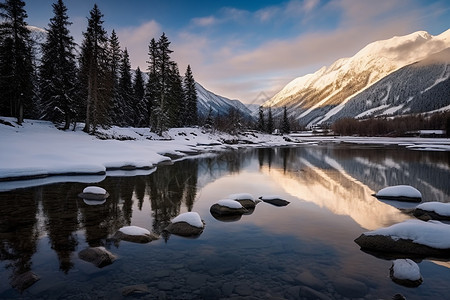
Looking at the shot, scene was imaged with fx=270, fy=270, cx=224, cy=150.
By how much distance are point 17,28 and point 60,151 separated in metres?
19.7

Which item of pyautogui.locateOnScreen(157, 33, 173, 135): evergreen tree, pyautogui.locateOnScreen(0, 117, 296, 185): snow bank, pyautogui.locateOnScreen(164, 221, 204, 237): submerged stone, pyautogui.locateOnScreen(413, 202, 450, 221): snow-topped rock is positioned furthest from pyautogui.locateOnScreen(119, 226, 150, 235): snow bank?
pyautogui.locateOnScreen(157, 33, 173, 135): evergreen tree

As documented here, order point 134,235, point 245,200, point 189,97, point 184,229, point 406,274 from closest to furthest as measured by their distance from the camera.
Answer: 1. point 406,274
2. point 134,235
3. point 184,229
4. point 245,200
5. point 189,97

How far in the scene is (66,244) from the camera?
805cm

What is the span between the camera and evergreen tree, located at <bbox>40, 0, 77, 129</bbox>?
3275 cm

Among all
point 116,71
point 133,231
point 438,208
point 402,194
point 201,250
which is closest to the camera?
point 201,250

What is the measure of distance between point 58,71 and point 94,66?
4152mm

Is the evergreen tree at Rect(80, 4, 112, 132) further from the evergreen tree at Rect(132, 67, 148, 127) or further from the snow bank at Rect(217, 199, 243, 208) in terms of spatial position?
the snow bank at Rect(217, 199, 243, 208)

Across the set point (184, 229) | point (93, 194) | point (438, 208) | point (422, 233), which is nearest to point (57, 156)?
point (93, 194)

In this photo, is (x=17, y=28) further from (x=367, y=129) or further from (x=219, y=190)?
(x=367, y=129)

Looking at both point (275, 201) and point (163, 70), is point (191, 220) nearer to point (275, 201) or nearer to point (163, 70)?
point (275, 201)

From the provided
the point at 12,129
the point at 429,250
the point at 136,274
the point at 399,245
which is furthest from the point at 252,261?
the point at 12,129

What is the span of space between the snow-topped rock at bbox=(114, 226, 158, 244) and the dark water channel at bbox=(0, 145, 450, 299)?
0.26 m

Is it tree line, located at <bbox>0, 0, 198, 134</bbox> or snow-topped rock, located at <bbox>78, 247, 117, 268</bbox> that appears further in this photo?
tree line, located at <bbox>0, 0, 198, 134</bbox>

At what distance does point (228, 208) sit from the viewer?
1193 centimetres
